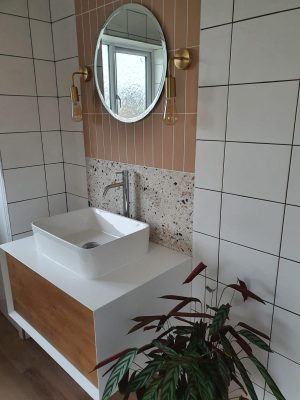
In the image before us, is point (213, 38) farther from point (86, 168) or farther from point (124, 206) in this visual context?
point (86, 168)

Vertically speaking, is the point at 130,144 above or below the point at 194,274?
above

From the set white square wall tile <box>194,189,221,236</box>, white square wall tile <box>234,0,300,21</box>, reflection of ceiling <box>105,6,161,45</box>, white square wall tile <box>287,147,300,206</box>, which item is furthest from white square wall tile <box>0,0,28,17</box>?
white square wall tile <box>287,147,300,206</box>

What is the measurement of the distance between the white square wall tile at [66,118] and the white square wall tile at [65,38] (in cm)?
24

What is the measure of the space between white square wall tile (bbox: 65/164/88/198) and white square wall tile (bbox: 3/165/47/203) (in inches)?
5.9

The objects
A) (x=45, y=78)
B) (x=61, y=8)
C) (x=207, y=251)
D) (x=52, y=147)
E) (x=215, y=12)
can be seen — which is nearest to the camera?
(x=215, y=12)

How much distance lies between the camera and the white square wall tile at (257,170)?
1.03 m

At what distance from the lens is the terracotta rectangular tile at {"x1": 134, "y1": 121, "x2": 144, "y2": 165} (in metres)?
1.45

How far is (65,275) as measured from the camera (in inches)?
49.1

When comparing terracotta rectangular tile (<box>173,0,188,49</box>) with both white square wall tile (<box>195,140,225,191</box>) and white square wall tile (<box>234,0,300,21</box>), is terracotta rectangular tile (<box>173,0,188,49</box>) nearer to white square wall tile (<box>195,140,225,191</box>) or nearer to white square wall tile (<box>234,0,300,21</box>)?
white square wall tile (<box>234,0,300,21</box>)

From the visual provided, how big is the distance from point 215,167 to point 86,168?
864 mm

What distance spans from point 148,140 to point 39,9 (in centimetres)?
101

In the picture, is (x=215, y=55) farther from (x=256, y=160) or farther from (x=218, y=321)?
(x=218, y=321)

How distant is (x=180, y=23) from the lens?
1.20 meters

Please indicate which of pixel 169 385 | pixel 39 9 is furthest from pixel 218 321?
pixel 39 9
